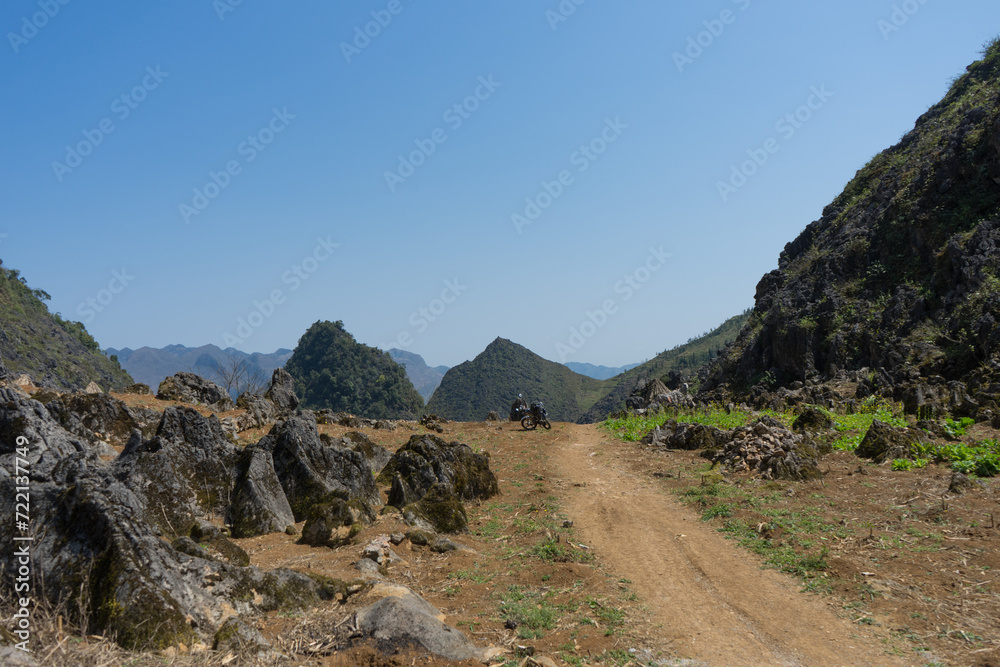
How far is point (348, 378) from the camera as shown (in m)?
95.6

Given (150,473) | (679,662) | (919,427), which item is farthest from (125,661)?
(919,427)

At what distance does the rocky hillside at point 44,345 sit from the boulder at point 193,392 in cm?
4467

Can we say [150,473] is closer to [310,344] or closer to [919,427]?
[919,427]

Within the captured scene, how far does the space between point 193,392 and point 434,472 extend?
16.5m

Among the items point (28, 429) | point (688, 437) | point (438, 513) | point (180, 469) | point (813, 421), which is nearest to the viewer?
point (28, 429)

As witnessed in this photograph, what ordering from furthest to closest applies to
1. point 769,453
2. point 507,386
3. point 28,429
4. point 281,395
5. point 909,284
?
point 507,386
point 281,395
point 909,284
point 769,453
point 28,429

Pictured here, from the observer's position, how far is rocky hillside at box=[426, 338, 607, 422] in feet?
374

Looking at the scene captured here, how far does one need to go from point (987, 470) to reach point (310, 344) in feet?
336

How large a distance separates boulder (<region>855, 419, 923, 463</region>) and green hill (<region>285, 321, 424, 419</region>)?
77.8 metres

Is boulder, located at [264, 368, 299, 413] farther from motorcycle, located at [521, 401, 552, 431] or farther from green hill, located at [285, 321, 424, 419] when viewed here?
green hill, located at [285, 321, 424, 419]

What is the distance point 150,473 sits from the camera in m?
9.73

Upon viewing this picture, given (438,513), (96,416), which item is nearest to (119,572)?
(438,513)

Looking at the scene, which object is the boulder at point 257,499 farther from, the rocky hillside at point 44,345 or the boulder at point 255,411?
the rocky hillside at point 44,345

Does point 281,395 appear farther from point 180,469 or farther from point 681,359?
point 681,359
